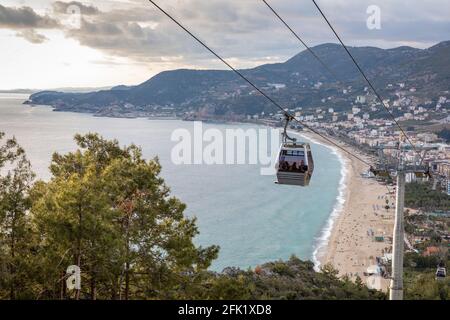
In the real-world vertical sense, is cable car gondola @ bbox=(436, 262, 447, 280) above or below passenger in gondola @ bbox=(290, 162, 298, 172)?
below

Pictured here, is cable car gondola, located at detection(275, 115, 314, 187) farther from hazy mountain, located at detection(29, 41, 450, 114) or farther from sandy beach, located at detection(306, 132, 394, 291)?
hazy mountain, located at detection(29, 41, 450, 114)

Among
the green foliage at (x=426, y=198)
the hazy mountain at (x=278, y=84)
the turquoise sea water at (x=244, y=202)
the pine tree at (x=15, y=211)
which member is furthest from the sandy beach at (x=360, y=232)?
the hazy mountain at (x=278, y=84)

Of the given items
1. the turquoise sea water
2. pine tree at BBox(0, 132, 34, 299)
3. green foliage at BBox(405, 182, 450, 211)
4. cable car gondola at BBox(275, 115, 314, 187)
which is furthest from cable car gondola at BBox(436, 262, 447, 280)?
pine tree at BBox(0, 132, 34, 299)

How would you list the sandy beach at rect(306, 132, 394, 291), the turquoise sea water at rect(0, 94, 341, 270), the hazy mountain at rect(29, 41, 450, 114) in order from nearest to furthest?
the sandy beach at rect(306, 132, 394, 291) < the turquoise sea water at rect(0, 94, 341, 270) < the hazy mountain at rect(29, 41, 450, 114)

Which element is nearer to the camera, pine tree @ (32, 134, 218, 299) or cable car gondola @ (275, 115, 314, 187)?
pine tree @ (32, 134, 218, 299)

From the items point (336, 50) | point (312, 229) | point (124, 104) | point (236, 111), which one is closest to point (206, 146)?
point (236, 111)

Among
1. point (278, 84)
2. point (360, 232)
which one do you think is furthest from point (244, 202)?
point (278, 84)

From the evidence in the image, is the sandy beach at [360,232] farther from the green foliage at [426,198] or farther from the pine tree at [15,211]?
the pine tree at [15,211]

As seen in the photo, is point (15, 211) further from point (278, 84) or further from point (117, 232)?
point (278, 84)
